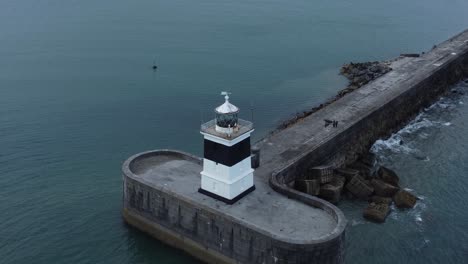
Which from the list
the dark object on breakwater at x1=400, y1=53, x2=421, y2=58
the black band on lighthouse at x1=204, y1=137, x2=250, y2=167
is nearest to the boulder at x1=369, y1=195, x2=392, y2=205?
the black band on lighthouse at x1=204, y1=137, x2=250, y2=167

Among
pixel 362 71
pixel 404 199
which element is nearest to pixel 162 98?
pixel 362 71

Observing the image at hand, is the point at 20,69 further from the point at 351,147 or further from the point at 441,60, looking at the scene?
the point at 441,60

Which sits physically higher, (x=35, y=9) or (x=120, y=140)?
(x=35, y=9)

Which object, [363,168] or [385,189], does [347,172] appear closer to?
[363,168]

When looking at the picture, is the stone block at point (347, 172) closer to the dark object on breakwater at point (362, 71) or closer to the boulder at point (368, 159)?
the boulder at point (368, 159)

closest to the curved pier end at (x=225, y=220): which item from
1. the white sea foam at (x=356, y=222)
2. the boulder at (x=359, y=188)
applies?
the white sea foam at (x=356, y=222)

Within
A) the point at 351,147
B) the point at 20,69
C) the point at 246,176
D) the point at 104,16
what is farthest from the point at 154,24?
the point at 246,176

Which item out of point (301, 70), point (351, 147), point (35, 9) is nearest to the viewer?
point (351, 147)
